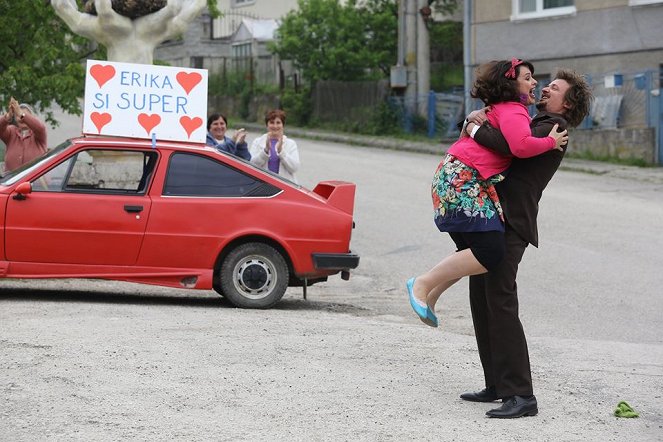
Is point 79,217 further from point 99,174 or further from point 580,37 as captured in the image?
point 580,37

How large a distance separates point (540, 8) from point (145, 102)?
65.4 ft

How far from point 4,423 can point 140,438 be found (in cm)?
71

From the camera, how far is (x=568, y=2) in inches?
1168

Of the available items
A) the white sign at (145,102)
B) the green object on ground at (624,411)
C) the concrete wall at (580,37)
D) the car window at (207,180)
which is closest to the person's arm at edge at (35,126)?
the white sign at (145,102)

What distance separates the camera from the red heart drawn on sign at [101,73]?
39.5 feet

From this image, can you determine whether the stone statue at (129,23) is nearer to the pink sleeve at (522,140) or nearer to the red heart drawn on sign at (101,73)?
the red heart drawn on sign at (101,73)

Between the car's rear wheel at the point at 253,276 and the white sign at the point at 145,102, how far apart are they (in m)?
1.27

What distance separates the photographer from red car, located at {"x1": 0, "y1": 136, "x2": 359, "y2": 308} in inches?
438

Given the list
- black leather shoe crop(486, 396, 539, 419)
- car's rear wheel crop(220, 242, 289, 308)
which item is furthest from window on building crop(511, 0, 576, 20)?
black leather shoe crop(486, 396, 539, 419)

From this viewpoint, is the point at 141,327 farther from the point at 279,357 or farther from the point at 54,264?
the point at 54,264

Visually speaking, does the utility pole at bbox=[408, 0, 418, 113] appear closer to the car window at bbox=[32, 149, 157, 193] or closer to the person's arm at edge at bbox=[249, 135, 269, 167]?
the person's arm at edge at bbox=[249, 135, 269, 167]

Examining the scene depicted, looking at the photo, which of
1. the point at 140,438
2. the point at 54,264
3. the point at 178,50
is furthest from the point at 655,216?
the point at 178,50

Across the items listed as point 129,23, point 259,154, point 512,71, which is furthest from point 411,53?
point 512,71

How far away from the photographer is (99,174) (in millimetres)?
11352
